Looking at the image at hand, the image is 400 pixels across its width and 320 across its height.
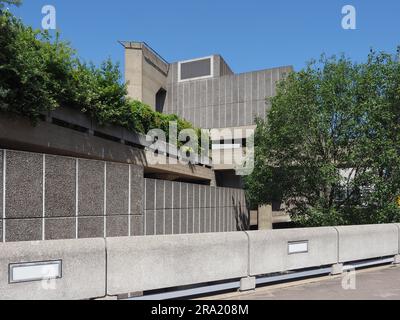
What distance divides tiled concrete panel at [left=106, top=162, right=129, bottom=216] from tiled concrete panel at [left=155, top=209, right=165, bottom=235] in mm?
3886

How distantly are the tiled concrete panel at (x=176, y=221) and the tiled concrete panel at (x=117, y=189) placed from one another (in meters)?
5.15

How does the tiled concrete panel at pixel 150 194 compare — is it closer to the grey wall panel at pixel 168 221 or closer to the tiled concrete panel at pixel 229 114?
the grey wall panel at pixel 168 221

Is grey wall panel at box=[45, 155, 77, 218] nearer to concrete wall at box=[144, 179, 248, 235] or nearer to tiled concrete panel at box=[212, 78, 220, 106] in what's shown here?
concrete wall at box=[144, 179, 248, 235]

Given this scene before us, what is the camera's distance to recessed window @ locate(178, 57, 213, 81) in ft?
144

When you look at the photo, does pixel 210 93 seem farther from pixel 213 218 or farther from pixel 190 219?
pixel 190 219

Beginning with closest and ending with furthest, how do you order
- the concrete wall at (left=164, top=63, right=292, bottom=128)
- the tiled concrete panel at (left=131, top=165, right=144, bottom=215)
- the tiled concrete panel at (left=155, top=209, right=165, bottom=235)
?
1. the tiled concrete panel at (left=131, top=165, right=144, bottom=215)
2. the tiled concrete panel at (left=155, top=209, right=165, bottom=235)
3. the concrete wall at (left=164, top=63, right=292, bottom=128)

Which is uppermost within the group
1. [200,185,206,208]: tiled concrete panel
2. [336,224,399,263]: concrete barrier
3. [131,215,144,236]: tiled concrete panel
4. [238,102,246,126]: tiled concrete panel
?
[238,102,246,126]: tiled concrete panel

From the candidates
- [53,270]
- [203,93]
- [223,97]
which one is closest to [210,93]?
[203,93]

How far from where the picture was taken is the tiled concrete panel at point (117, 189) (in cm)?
941

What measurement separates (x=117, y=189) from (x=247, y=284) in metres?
3.94

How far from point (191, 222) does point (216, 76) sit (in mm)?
29358

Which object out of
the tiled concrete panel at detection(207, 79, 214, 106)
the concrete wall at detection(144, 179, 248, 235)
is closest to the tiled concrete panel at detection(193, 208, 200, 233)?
the concrete wall at detection(144, 179, 248, 235)
